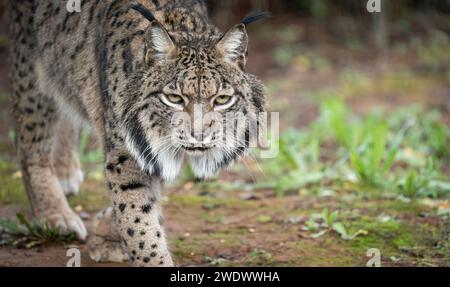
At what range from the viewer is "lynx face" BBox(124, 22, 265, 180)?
4.61m

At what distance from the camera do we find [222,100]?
15.5 feet

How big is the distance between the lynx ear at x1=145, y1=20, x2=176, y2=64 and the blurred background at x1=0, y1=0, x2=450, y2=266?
102 cm

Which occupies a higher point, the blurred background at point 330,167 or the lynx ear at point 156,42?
the lynx ear at point 156,42

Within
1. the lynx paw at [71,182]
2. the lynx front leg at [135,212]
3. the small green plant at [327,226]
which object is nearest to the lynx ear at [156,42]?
the lynx front leg at [135,212]

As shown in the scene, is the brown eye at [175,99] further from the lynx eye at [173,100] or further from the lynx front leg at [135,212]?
the lynx front leg at [135,212]

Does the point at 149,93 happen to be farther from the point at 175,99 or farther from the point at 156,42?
the point at 156,42

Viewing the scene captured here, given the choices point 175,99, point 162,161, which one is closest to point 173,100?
point 175,99

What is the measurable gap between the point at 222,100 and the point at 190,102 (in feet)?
0.73

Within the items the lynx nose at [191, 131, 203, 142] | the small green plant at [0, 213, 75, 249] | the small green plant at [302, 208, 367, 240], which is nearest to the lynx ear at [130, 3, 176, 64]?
the lynx nose at [191, 131, 203, 142]

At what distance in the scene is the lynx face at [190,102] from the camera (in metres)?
4.61

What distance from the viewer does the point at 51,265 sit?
5.29 meters
